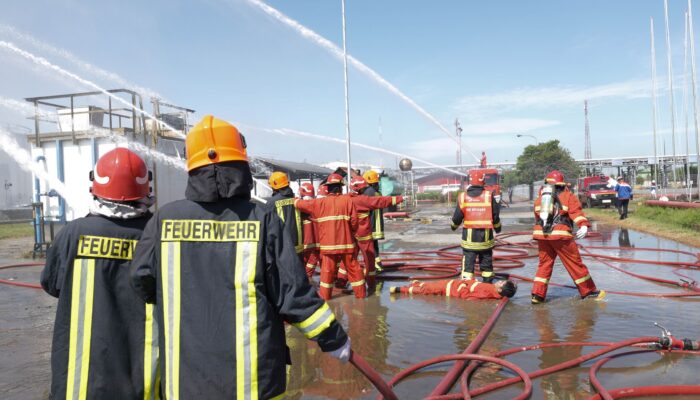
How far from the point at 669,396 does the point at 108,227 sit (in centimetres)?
377

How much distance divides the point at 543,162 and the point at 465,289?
48.0 metres

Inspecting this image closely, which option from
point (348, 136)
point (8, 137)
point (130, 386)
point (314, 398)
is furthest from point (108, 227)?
point (8, 137)

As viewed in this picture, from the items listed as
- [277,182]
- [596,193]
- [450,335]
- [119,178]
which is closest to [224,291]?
[119,178]

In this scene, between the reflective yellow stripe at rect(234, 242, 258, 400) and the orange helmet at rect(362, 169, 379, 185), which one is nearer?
the reflective yellow stripe at rect(234, 242, 258, 400)

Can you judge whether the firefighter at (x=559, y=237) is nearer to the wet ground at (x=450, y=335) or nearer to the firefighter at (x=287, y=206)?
the wet ground at (x=450, y=335)

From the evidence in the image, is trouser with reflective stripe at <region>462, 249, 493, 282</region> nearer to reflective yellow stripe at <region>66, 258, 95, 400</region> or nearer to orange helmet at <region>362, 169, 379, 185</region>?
orange helmet at <region>362, 169, 379, 185</region>

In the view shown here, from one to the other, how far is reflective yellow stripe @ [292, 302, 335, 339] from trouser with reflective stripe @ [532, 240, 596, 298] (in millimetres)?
5018

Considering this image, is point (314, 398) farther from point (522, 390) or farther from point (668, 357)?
point (668, 357)

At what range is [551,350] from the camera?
4.62m

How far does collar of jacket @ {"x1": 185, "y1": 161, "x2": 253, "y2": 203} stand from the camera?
6.88 feet

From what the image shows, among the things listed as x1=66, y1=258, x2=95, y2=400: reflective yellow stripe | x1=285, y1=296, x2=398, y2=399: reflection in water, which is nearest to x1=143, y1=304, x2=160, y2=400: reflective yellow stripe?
x1=66, y1=258, x2=95, y2=400: reflective yellow stripe

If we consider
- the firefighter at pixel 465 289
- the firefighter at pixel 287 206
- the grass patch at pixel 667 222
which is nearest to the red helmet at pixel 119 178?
the firefighter at pixel 287 206

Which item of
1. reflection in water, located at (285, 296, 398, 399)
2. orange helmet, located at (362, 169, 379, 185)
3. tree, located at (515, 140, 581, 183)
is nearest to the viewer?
reflection in water, located at (285, 296, 398, 399)

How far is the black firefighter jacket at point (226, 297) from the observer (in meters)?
2.04
